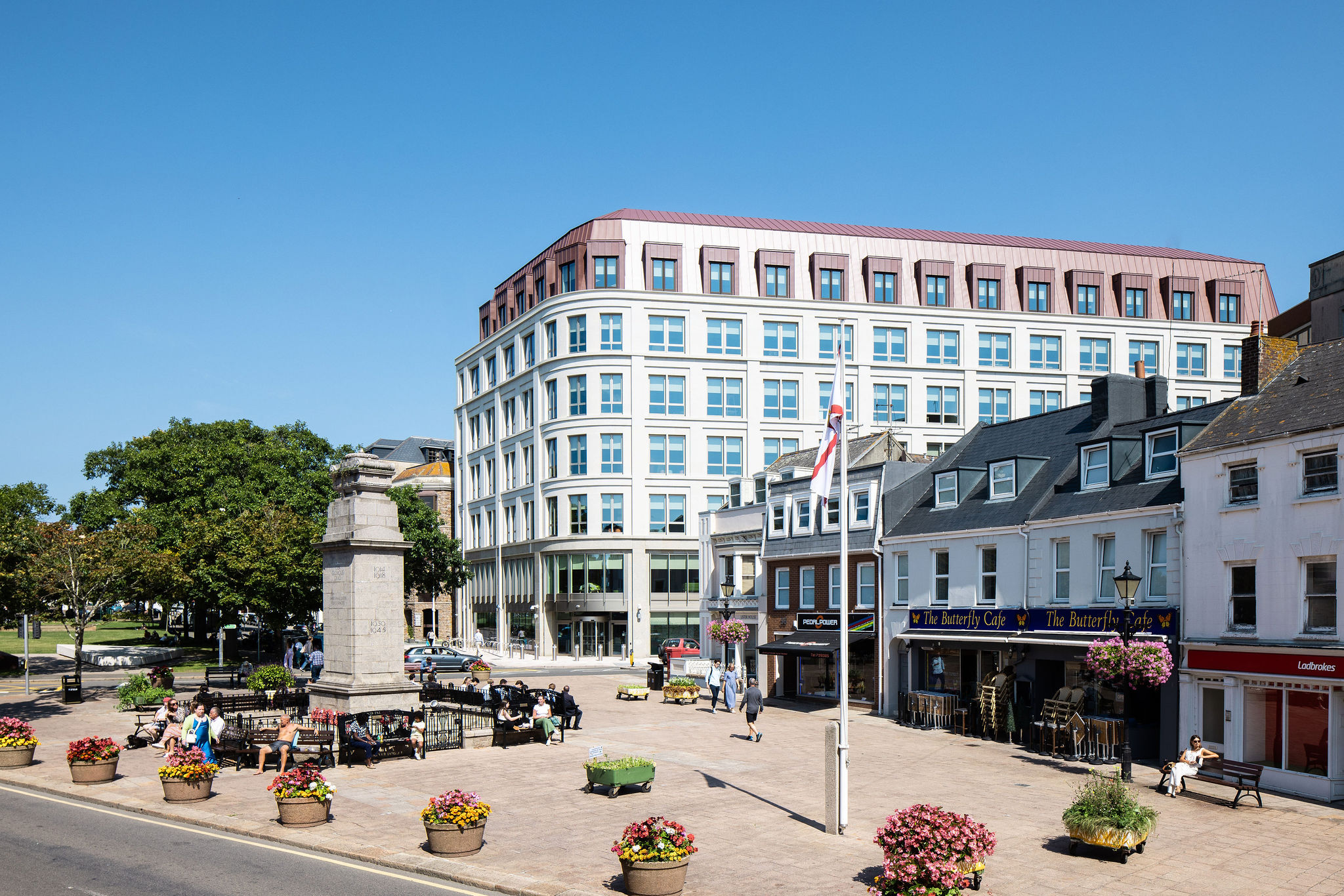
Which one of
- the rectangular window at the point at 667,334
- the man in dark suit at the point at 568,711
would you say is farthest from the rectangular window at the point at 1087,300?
the man in dark suit at the point at 568,711

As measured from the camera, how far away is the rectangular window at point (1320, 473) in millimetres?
23062

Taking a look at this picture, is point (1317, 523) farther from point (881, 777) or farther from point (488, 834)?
point (488, 834)

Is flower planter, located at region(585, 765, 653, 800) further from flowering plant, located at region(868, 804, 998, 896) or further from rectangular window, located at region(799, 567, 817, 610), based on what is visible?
rectangular window, located at region(799, 567, 817, 610)

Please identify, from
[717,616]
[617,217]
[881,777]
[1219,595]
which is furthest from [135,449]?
[1219,595]

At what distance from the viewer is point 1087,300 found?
80.2 m

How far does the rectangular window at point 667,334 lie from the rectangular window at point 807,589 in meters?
32.4

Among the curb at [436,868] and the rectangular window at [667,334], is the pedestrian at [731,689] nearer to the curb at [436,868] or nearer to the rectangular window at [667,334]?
the curb at [436,868]

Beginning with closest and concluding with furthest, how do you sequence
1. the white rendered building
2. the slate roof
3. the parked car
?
the slate roof → the parked car → the white rendered building

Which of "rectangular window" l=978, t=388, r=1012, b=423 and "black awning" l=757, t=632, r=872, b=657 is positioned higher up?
"rectangular window" l=978, t=388, r=1012, b=423

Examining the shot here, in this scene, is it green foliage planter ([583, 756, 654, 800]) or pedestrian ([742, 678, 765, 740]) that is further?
pedestrian ([742, 678, 765, 740])

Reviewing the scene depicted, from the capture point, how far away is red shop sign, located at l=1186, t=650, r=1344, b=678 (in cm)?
2200

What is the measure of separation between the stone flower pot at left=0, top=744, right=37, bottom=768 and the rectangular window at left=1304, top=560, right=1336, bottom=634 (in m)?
29.1

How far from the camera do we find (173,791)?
19875mm

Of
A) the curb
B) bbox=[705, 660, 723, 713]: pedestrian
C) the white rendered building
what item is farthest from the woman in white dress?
the white rendered building
